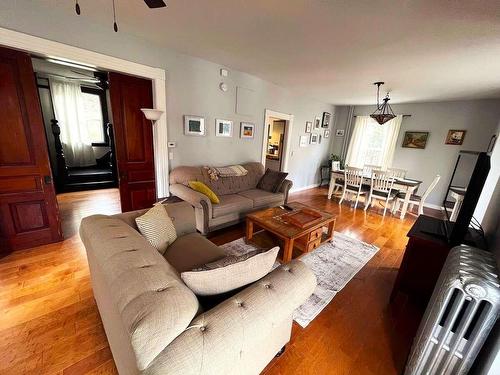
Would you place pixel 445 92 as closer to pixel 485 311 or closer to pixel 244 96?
pixel 244 96

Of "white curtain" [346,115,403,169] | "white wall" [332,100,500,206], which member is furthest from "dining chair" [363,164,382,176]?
"white wall" [332,100,500,206]

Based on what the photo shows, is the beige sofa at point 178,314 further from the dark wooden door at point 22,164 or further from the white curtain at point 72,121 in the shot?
the white curtain at point 72,121

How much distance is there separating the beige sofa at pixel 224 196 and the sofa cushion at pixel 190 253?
0.85m

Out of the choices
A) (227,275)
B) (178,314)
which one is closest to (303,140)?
(227,275)

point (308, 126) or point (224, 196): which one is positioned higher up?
point (308, 126)

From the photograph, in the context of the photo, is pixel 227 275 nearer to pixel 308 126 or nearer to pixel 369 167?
pixel 308 126

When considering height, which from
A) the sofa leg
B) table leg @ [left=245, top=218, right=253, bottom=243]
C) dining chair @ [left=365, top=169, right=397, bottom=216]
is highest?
dining chair @ [left=365, top=169, right=397, bottom=216]

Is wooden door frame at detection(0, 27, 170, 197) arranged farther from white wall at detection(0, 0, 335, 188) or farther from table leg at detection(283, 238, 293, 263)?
table leg at detection(283, 238, 293, 263)

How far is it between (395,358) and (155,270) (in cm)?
177

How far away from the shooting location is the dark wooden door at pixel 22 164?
196 cm

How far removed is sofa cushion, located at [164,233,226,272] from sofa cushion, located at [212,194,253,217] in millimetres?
911

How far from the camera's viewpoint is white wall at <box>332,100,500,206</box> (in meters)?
4.25

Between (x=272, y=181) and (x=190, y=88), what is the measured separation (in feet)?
6.75

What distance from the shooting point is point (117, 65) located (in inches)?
94.7
